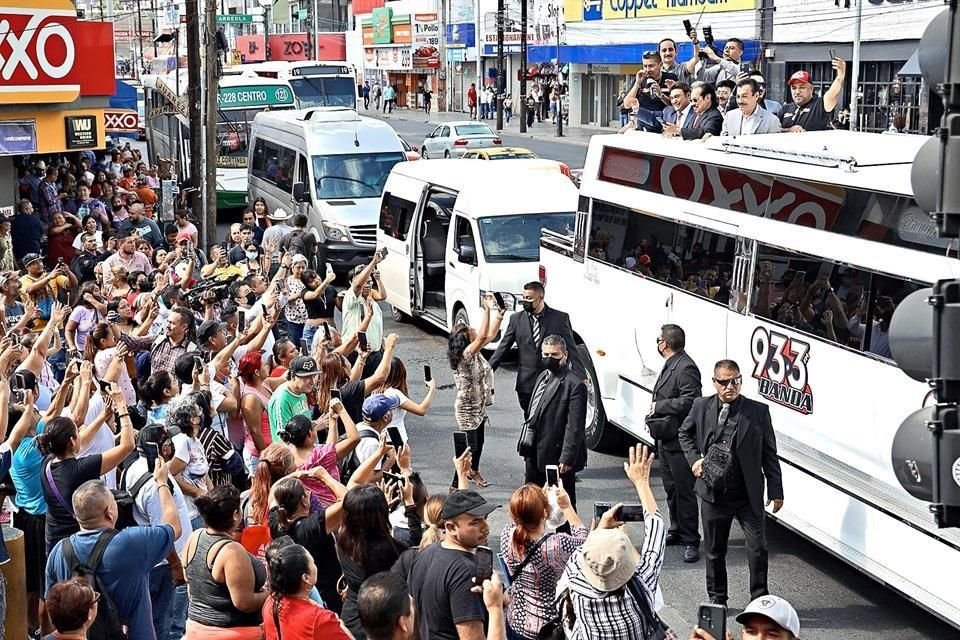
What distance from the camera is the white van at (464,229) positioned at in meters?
15.0

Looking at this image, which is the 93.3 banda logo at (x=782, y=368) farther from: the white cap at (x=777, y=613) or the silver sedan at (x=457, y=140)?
the silver sedan at (x=457, y=140)

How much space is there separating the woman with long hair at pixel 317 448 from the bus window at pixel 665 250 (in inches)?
131

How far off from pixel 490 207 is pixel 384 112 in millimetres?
68131

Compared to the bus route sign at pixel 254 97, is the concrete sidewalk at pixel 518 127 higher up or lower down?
lower down

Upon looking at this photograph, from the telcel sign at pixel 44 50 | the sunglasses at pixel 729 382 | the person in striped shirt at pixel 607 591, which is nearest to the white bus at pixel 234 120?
the telcel sign at pixel 44 50

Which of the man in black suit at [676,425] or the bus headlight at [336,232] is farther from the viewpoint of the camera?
the bus headlight at [336,232]

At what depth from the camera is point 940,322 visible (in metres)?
3.95

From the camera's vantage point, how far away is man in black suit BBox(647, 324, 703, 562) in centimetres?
912

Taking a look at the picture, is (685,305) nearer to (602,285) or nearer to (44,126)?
(602,285)

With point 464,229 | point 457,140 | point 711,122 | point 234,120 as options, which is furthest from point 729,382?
point 457,140

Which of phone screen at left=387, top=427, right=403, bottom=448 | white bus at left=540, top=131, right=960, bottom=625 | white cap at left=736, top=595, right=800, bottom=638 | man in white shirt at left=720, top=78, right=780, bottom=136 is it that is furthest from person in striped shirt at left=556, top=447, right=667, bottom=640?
man in white shirt at left=720, top=78, right=780, bottom=136

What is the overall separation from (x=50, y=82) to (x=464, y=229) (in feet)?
26.9

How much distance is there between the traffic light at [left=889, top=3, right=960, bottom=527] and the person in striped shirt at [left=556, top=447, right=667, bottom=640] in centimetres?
141

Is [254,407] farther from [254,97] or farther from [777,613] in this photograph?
[254,97]
